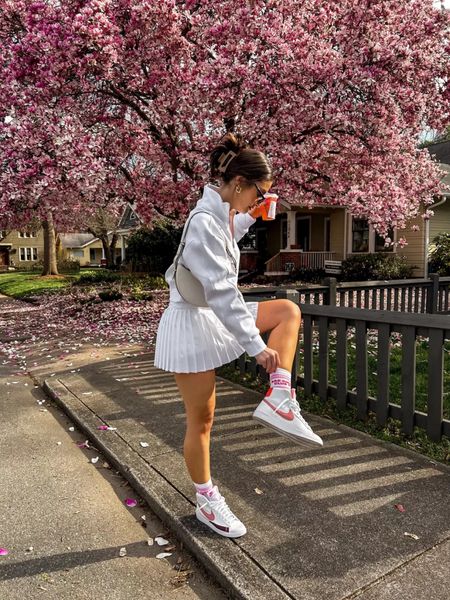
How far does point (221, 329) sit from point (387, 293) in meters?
5.90

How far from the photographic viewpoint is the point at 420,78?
869cm

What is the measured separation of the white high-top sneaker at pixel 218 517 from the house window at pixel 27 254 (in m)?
65.2

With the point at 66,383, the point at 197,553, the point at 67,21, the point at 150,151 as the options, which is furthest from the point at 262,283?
the point at 197,553

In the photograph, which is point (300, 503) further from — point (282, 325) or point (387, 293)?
point (387, 293)

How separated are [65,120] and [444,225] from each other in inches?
666

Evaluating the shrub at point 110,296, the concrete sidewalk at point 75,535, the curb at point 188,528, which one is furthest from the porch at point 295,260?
the concrete sidewalk at point 75,535

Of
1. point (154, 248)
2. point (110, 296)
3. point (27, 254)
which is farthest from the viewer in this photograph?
point (27, 254)

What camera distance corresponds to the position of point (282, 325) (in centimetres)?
236

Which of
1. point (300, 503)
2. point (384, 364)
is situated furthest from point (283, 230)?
point (300, 503)

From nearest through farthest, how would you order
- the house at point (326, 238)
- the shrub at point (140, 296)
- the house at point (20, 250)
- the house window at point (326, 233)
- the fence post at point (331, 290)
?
the fence post at point (331, 290), the shrub at point (140, 296), the house at point (326, 238), the house window at point (326, 233), the house at point (20, 250)

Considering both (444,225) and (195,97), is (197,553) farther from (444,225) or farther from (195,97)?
(444,225)

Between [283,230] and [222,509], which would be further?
[283,230]

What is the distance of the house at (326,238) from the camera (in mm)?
19125

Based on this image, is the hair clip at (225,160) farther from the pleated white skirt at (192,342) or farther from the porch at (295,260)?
the porch at (295,260)
